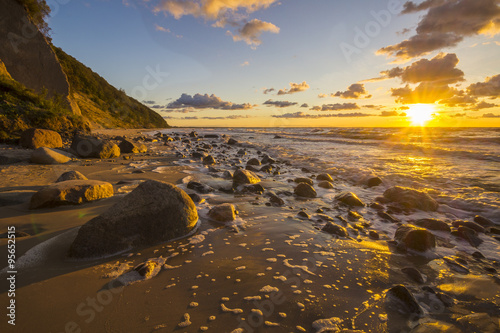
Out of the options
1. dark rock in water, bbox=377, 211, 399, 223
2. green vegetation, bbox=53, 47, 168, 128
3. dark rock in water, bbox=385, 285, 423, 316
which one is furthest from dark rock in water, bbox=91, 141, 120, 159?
green vegetation, bbox=53, 47, 168, 128

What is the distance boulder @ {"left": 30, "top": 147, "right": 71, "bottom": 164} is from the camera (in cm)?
636

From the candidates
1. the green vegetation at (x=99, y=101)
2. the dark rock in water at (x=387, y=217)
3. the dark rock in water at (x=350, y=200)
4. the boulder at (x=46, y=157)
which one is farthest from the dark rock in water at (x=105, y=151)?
the green vegetation at (x=99, y=101)

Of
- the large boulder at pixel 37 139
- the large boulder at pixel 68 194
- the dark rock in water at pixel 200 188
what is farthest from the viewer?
the large boulder at pixel 37 139

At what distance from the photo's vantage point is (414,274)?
238cm

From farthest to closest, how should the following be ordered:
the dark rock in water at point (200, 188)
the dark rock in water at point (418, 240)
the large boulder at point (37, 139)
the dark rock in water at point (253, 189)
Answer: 1. the large boulder at point (37, 139)
2. the dark rock in water at point (253, 189)
3. the dark rock in water at point (200, 188)
4. the dark rock in water at point (418, 240)

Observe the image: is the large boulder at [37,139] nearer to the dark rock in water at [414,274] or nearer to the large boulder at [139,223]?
the large boulder at [139,223]

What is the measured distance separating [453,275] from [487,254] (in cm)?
104

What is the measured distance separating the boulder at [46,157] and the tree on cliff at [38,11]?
14.5 m

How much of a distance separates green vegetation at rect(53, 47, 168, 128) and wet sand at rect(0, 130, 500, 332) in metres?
29.6

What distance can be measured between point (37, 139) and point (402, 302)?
10837 mm

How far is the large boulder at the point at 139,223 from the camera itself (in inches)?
97.0

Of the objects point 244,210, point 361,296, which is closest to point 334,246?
point 361,296

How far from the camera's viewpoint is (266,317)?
1.73 metres

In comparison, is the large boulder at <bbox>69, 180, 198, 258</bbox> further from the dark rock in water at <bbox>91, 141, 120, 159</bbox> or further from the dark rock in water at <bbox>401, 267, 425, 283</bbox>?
the dark rock in water at <bbox>91, 141, 120, 159</bbox>
